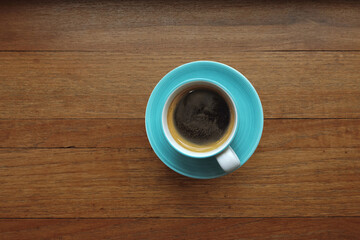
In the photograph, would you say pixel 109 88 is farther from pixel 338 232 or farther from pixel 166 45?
pixel 338 232

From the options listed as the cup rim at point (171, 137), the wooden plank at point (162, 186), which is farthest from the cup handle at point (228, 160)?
the wooden plank at point (162, 186)

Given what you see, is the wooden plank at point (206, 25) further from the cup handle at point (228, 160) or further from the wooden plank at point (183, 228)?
the wooden plank at point (183, 228)

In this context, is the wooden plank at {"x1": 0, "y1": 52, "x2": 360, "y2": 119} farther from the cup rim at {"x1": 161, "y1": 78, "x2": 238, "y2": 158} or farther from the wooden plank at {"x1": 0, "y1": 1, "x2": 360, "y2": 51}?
the cup rim at {"x1": 161, "y1": 78, "x2": 238, "y2": 158}

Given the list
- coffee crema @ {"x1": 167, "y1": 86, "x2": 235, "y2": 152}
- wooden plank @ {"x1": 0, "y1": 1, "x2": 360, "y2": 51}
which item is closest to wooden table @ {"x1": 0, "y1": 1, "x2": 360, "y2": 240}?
wooden plank @ {"x1": 0, "y1": 1, "x2": 360, "y2": 51}

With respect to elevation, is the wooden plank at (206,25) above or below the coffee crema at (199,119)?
above

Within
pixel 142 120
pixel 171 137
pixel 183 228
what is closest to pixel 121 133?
pixel 142 120

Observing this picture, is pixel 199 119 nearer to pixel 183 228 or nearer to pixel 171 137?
pixel 171 137
